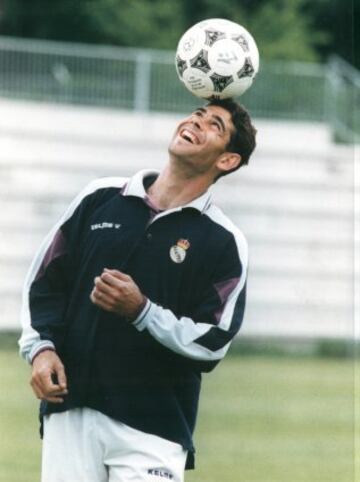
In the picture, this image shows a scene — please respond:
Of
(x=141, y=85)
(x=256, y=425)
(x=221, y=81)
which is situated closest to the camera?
(x=221, y=81)

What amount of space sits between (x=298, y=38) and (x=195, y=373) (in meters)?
23.0

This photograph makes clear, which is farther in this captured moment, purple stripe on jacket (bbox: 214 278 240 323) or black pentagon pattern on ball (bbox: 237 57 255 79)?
black pentagon pattern on ball (bbox: 237 57 255 79)

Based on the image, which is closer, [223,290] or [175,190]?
[223,290]

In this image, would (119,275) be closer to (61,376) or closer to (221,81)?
(61,376)

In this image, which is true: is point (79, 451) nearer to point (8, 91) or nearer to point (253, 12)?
point (8, 91)

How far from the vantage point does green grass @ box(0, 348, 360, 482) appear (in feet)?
30.1

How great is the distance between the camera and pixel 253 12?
29031 millimetres

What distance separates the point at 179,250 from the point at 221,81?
76cm

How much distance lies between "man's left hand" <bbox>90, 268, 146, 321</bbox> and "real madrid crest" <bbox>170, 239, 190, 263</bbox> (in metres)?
0.28

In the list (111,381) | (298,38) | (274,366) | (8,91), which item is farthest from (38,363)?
(298,38)

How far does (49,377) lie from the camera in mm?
5270

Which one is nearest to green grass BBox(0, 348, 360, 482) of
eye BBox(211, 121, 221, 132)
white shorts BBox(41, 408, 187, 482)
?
white shorts BBox(41, 408, 187, 482)

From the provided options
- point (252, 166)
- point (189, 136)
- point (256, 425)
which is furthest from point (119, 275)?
point (252, 166)

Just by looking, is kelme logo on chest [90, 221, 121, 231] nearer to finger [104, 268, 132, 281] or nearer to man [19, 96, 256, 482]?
man [19, 96, 256, 482]
